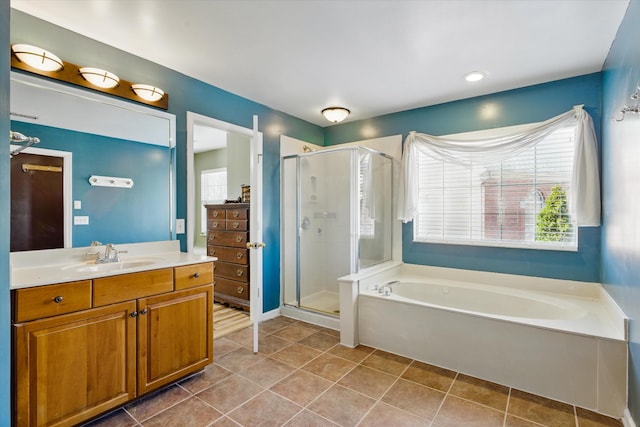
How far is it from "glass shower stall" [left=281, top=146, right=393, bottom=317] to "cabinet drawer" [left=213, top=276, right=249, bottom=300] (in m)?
0.46

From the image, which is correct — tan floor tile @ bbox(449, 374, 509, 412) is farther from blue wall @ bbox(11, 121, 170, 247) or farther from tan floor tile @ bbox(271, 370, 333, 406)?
blue wall @ bbox(11, 121, 170, 247)

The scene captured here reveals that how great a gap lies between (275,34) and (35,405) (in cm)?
249

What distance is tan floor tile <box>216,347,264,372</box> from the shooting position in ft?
8.08

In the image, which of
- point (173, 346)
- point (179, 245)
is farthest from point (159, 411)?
point (179, 245)

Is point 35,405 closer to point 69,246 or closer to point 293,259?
point 69,246

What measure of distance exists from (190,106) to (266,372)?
2.33 meters

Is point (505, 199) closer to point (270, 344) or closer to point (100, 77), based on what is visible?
point (270, 344)

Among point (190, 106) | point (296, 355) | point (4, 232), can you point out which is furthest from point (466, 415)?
point (190, 106)

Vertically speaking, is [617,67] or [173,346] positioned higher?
[617,67]

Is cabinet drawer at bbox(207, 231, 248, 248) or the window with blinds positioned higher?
the window with blinds

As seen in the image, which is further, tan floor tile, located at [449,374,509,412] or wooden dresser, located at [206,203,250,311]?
wooden dresser, located at [206,203,250,311]

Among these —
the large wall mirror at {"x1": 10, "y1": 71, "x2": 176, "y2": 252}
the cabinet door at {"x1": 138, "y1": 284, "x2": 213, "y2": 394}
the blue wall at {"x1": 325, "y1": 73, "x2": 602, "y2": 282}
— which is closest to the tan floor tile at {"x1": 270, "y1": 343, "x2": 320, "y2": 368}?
the cabinet door at {"x1": 138, "y1": 284, "x2": 213, "y2": 394}

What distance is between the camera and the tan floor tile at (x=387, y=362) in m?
2.43

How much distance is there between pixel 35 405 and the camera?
150 cm
